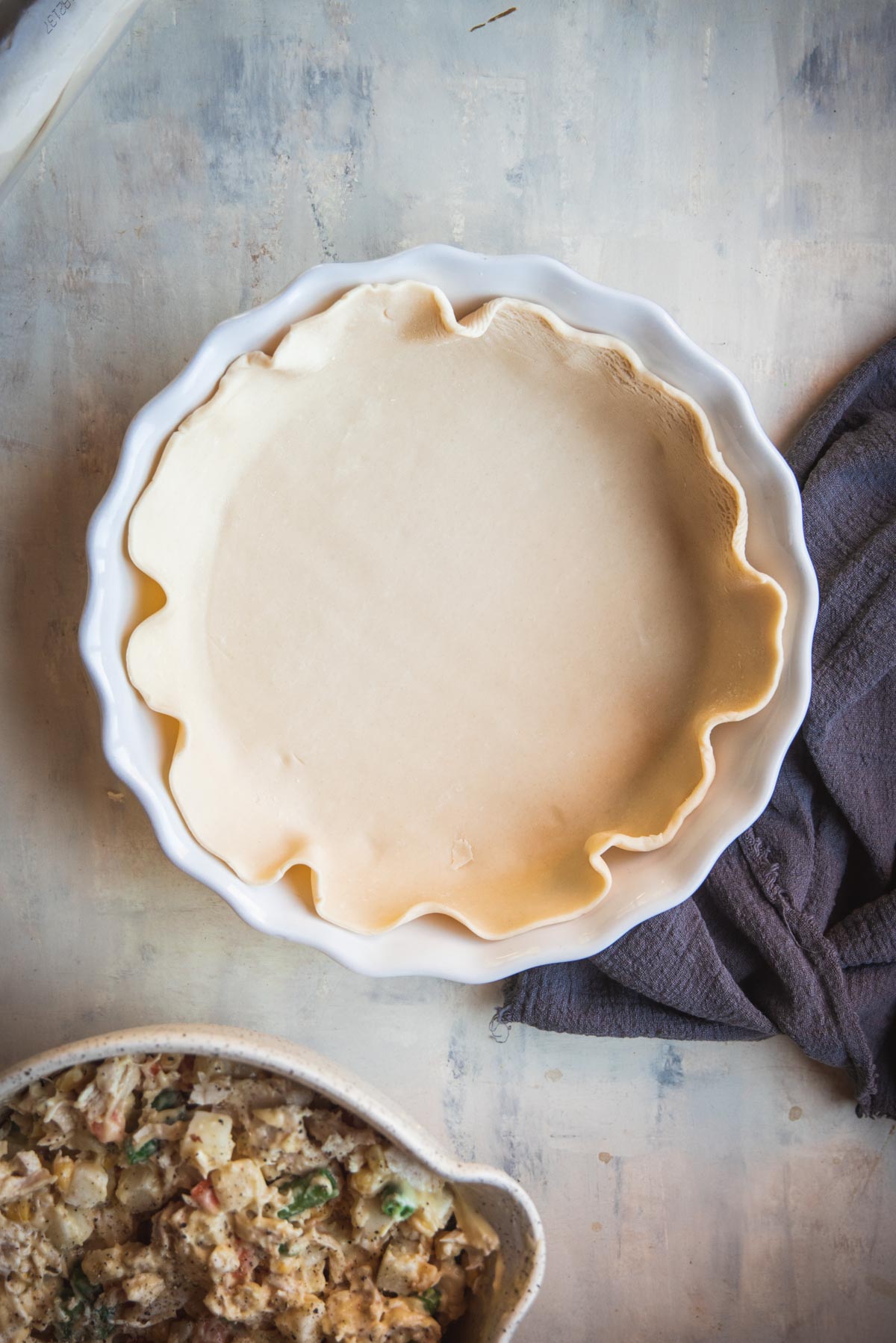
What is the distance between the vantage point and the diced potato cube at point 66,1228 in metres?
0.92

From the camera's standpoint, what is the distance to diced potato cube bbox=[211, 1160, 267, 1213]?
2.97 feet

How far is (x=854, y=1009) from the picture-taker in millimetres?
1055

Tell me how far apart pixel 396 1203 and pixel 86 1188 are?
301mm

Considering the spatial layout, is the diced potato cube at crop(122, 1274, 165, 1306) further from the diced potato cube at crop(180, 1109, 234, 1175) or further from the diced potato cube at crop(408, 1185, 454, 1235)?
the diced potato cube at crop(408, 1185, 454, 1235)

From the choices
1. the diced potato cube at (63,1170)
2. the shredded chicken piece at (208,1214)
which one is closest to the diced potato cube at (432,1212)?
the shredded chicken piece at (208,1214)

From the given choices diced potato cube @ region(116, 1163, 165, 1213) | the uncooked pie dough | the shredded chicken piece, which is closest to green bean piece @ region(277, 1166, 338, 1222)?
the shredded chicken piece

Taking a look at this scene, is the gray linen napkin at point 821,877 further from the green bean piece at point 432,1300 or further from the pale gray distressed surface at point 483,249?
the green bean piece at point 432,1300

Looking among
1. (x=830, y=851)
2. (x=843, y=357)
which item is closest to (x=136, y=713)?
(x=830, y=851)

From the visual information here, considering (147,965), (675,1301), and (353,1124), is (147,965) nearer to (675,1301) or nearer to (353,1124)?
(353,1124)

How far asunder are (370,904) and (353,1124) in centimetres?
21

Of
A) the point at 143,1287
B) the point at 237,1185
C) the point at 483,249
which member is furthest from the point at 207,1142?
the point at 483,249

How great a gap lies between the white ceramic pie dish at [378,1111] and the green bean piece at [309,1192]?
95 mm

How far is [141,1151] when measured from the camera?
3.03 feet

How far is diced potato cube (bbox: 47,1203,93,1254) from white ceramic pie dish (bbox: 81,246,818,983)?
341mm
